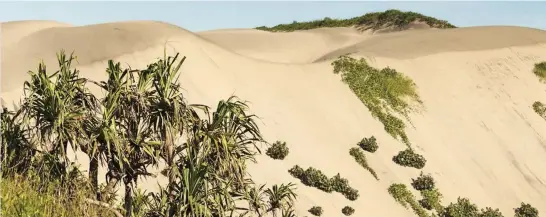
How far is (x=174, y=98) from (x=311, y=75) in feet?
99.7

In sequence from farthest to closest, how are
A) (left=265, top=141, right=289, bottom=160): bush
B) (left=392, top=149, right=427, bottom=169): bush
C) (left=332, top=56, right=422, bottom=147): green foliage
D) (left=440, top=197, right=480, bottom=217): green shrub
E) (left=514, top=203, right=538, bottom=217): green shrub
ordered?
(left=332, top=56, right=422, bottom=147): green foliage → (left=392, top=149, right=427, bottom=169): bush → (left=514, top=203, right=538, bottom=217): green shrub → (left=440, top=197, right=480, bottom=217): green shrub → (left=265, top=141, right=289, bottom=160): bush

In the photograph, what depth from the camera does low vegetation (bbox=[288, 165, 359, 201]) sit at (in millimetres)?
34250

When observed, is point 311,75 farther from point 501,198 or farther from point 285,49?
point 285,49

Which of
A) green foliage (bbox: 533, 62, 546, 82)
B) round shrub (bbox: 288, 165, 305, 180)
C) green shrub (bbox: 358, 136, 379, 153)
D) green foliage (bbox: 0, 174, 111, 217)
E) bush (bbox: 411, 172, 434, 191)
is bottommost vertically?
green foliage (bbox: 0, 174, 111, 217)

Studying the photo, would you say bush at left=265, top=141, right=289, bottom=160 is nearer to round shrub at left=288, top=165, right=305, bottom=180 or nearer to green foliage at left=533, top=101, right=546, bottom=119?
round shrub at left=288, top=165, right=305, bottom=180

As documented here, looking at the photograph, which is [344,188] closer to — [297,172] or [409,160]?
[297,172]

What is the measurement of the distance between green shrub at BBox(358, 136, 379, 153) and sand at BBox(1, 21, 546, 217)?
54 cm

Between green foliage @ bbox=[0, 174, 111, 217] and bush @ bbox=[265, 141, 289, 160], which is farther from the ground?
bush @ bbox=[265, 141, 289, 160]

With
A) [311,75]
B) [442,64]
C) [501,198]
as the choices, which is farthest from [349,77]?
[501,198]

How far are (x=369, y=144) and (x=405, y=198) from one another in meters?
5.03

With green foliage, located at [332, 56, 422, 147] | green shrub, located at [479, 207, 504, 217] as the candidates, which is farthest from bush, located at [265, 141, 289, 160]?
green shrub, located at [479, 207, 504, 217]

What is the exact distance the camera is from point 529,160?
45250 mm

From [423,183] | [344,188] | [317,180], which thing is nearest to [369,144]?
[423,183]

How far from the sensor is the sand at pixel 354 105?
37031 millimetres
